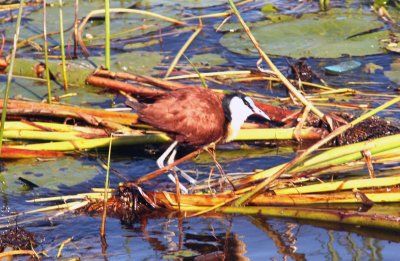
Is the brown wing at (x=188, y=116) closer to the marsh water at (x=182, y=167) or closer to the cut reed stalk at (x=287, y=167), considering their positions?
the marsh water at (x=182, y=167)

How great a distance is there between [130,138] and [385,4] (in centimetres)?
455

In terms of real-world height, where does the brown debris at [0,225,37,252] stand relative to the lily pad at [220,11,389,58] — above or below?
below

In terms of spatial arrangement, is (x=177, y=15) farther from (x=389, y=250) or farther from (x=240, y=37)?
(x=389, y=250)

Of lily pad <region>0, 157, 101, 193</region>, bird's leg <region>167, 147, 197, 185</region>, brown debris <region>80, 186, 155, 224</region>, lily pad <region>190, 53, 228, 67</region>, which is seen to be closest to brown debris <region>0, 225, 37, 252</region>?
brown debris <region>80, 186, 155, 224</region>

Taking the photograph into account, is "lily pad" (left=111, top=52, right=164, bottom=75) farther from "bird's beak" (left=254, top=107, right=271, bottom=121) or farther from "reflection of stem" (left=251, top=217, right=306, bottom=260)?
"reflection of stem" (left=251, top=217, right=306, bottom=260)

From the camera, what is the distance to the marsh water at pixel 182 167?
450 centimetres

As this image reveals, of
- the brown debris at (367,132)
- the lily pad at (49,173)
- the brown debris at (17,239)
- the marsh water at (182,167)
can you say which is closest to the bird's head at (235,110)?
the marsh water at (182,167)

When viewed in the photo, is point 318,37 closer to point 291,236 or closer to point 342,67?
point 342,67

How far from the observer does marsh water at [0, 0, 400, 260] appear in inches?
177

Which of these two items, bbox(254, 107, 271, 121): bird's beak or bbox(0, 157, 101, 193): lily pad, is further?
bbox(254, 107, 271, 121): bird's beak

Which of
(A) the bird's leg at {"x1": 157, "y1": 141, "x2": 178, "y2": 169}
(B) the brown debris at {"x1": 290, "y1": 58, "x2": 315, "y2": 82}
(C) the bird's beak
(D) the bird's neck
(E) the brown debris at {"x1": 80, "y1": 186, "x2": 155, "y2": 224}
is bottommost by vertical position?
(E) the brown debris at {"x1": 80, "y1": 186, "x2": 155, "y2": 224}

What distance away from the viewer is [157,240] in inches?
186

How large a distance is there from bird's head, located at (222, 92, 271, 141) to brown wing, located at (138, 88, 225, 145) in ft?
0.19

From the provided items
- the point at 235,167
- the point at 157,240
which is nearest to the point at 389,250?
the point at 157,240
